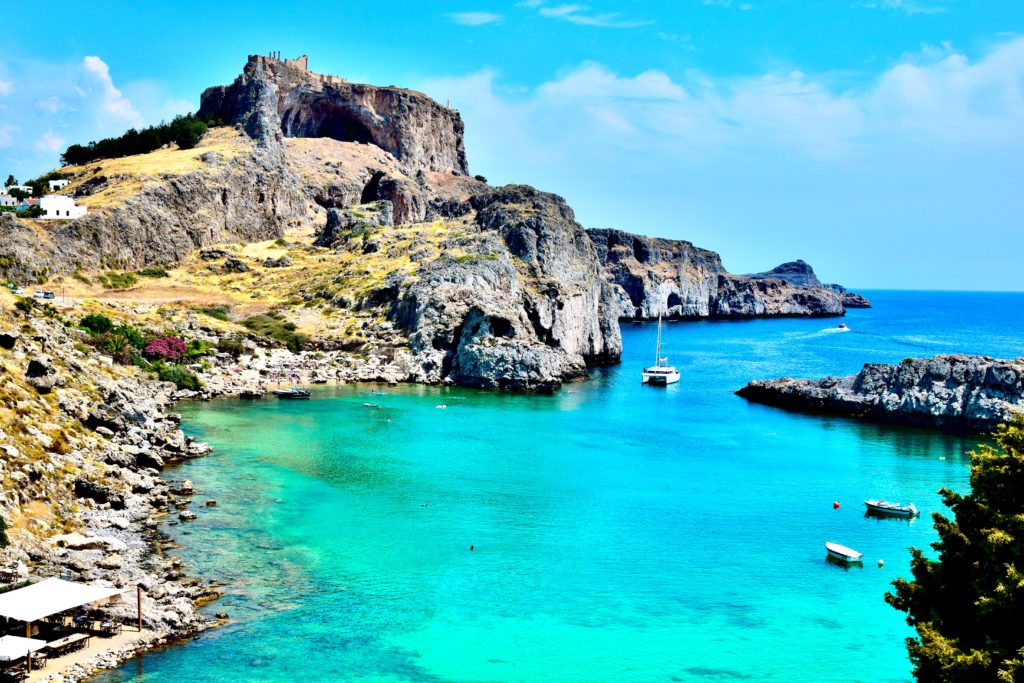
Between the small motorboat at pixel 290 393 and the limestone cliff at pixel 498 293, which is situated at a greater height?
the limestone cliff at pixel 498 293

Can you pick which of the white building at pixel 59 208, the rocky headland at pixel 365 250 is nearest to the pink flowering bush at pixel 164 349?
the rocky headland at pixel 365 250

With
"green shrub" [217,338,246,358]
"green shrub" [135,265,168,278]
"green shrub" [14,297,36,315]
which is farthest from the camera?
"green shrub" [135,265,168,278]

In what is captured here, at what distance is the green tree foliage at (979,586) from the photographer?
23.5 metres

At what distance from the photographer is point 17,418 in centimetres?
4694

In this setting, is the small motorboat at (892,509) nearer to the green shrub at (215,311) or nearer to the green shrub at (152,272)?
the green shrub at (215,311)

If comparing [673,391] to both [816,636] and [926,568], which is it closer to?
[816,636]

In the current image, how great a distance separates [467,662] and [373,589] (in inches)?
325

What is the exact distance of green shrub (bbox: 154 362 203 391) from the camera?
8744cm

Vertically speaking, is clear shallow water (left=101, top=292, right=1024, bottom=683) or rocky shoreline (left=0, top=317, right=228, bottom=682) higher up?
rocky shoreline (left=0, top=317, right=228, bottom=682)

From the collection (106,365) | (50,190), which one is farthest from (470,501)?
(50,190)

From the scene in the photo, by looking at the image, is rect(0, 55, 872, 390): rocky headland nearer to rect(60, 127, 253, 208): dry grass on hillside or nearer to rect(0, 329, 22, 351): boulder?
rect(60, 127, 253, 208): dry grass on hillside

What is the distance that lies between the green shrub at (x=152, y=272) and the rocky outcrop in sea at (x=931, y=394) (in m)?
96.6

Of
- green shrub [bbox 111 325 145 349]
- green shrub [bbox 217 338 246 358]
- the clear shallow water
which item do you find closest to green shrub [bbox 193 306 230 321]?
green shrub [bbox 217 338 246 358]

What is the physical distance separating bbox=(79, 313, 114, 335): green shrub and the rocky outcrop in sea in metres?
80.9
